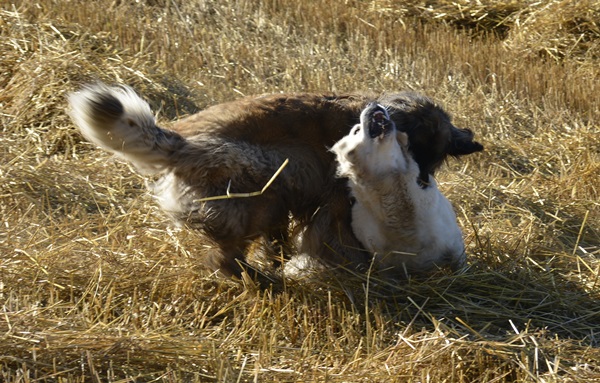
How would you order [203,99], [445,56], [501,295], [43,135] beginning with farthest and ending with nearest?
[445,56], [203,99], [43,135], [501,295]

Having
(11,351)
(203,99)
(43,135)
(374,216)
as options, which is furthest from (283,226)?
(203,99)

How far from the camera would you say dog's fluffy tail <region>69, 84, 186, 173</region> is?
457cm

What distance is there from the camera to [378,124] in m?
4.84

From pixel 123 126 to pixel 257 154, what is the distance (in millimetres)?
755

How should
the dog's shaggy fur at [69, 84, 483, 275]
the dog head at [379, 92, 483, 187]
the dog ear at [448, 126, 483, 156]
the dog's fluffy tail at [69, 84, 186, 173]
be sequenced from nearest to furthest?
the dog's fluffy tail at [69, 84, 186, 173] → the dog's shaggy fur at [69, 84, 483, 275] → the dog head at [379, 92, 483, 187] → the dog ear at [448, 126, 483, 156]

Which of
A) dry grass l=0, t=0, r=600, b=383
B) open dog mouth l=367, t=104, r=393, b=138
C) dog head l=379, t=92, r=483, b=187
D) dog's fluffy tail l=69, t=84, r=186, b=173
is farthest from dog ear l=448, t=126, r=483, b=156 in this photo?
dog's fluffy tail l=69, t=84, r=186, b=173

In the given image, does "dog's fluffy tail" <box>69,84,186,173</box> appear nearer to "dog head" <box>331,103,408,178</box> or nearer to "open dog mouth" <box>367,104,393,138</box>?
"dog head" <box>331,103,408,178</box>

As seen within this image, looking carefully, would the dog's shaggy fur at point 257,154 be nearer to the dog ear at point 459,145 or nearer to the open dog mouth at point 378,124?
the dog ear at point 459,145

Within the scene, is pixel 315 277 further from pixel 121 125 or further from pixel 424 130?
pixel 121 125

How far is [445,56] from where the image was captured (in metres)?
10.1

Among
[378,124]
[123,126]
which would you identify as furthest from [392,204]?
[123,126]

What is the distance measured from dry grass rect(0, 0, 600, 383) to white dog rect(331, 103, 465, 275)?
198mm

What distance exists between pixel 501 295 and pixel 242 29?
598 cm

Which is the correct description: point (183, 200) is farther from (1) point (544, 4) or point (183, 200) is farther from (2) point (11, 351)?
(1) point (544, 4)
